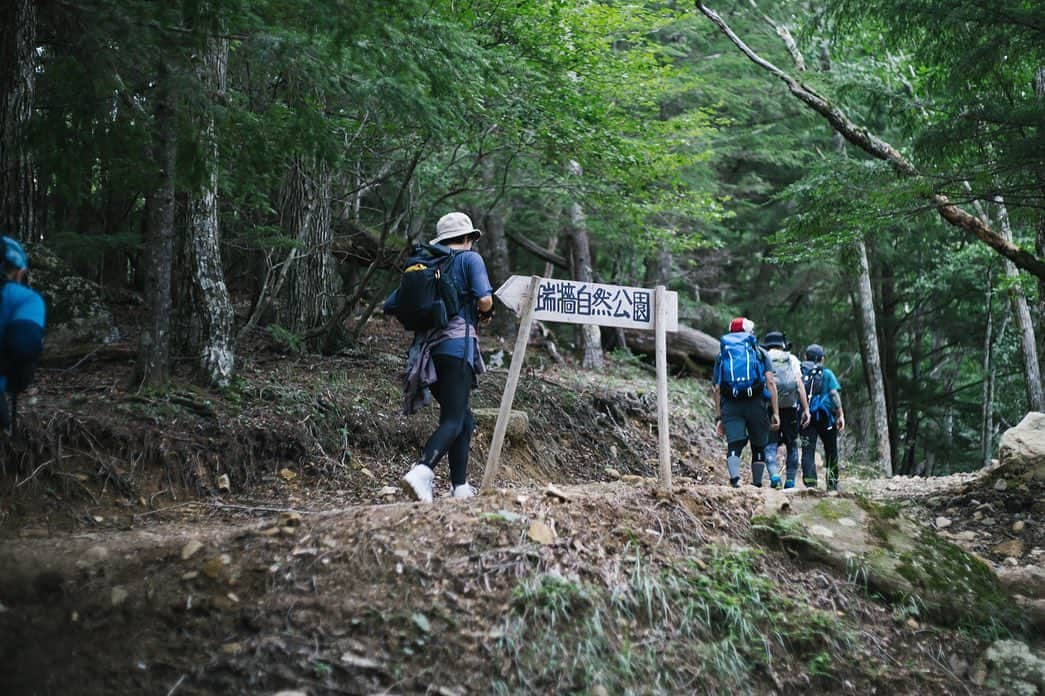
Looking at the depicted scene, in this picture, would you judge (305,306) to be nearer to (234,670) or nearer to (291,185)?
(291,185)

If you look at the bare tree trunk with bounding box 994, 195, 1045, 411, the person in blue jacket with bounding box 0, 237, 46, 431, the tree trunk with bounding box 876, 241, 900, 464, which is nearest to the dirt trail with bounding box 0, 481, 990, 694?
the person in blue jacket with bounding box 0, 237, 46, 431

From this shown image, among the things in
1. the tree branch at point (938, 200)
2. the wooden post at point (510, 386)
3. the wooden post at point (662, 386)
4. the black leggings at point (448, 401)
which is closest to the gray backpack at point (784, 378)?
the tree branch at point (938, 200)

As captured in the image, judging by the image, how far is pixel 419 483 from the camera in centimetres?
557

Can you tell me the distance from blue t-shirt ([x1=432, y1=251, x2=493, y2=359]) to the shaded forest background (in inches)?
59.8

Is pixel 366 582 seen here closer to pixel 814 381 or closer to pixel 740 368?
pixel 740 368

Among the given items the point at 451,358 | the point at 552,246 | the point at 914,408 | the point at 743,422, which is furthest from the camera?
the point at 914,408

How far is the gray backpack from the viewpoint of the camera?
9.14 metres

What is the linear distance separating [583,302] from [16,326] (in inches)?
153

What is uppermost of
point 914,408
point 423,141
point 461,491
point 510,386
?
point 423,141

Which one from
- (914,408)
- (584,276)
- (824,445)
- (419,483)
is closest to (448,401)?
(419,483)

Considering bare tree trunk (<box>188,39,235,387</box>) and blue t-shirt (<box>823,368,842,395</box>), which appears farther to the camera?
blue t-shirt (<box>823,368,842,395</box>)

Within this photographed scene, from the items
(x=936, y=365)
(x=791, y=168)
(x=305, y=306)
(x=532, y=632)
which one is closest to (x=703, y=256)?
(x=791, y=168)

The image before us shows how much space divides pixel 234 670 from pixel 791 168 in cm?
2018

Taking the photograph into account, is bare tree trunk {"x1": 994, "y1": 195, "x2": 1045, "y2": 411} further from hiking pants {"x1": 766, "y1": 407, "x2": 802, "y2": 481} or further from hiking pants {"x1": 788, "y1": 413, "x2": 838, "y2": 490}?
hiking pants {"x1": 766, "y1": 407, "x2": 802, "y2": 481}
